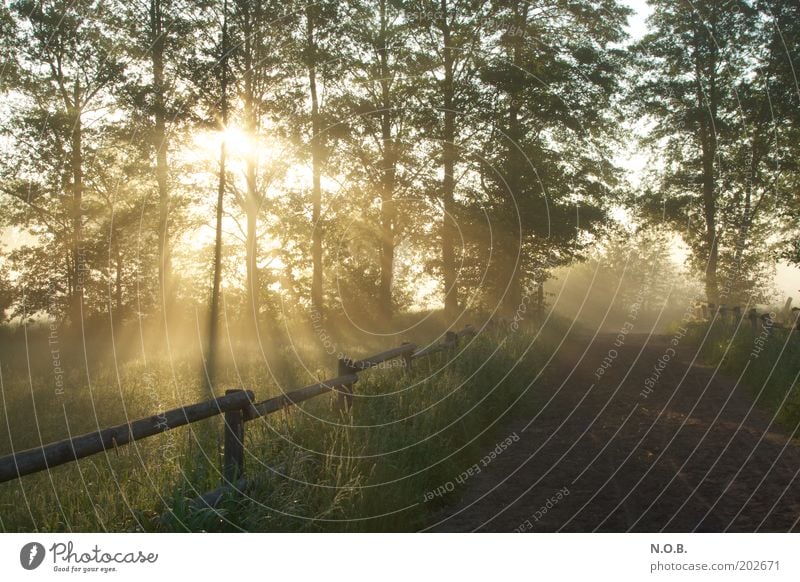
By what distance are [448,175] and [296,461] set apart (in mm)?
17876

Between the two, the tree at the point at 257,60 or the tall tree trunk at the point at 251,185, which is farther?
the tall tree trunk at the point at 251,185

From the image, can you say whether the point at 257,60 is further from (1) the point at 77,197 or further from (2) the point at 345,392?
(2) the point at 345,392

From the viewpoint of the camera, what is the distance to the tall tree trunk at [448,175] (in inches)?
800

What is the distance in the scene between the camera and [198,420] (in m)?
6.59

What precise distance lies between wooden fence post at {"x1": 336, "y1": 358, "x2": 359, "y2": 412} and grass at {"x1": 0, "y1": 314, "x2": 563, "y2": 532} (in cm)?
16

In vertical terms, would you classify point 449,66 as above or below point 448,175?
above

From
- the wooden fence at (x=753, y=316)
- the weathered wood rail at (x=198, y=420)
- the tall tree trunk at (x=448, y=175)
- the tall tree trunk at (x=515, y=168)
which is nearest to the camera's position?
the weathered wood rail at (x=198, y=420)

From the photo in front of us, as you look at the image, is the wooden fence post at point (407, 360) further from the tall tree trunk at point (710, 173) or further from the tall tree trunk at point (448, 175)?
the tall tree trunk at point (710, 173)

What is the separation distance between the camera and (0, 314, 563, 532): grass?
520 centimetres

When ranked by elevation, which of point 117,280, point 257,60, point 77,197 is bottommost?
point 117,280

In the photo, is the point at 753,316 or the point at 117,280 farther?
the point at 117,280

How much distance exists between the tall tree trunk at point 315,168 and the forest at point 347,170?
12cm

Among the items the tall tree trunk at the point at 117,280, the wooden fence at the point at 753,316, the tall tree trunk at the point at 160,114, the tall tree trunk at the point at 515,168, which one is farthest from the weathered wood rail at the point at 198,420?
the tall tree trunk at the point at 117,280

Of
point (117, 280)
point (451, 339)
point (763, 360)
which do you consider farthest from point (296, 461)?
point (117, 280)
